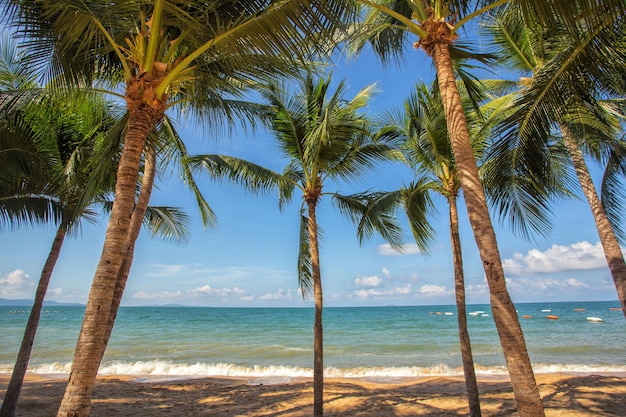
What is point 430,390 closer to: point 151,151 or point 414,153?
point 414,153

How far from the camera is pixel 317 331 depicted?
22.0 ft

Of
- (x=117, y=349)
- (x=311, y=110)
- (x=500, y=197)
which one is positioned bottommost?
(x=117, y=349)

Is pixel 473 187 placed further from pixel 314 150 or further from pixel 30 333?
pixel 30 333

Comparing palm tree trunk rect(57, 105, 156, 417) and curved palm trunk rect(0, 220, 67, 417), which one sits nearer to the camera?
palm tree trunk rect(57, 105, 156, 417)

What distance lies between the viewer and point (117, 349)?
19.1 meters

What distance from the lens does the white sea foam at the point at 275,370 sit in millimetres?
12453

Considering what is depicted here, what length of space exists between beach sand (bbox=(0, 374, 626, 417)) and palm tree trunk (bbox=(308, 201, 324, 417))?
3.04 feet

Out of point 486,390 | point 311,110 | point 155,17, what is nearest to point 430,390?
point 486,390

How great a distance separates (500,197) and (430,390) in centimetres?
554

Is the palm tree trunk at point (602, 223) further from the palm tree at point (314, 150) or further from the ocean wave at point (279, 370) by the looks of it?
the ocean wave at point (279, 370)

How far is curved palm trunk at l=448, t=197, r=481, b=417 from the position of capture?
579 centimetres

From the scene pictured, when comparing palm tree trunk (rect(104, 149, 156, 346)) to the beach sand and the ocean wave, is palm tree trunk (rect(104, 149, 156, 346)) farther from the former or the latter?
the ocean wave

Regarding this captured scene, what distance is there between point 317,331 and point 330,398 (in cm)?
254

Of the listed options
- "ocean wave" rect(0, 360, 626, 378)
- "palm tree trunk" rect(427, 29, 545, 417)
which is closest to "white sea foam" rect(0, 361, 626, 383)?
"ocean wave" rect(0, 360, 626, 378)
